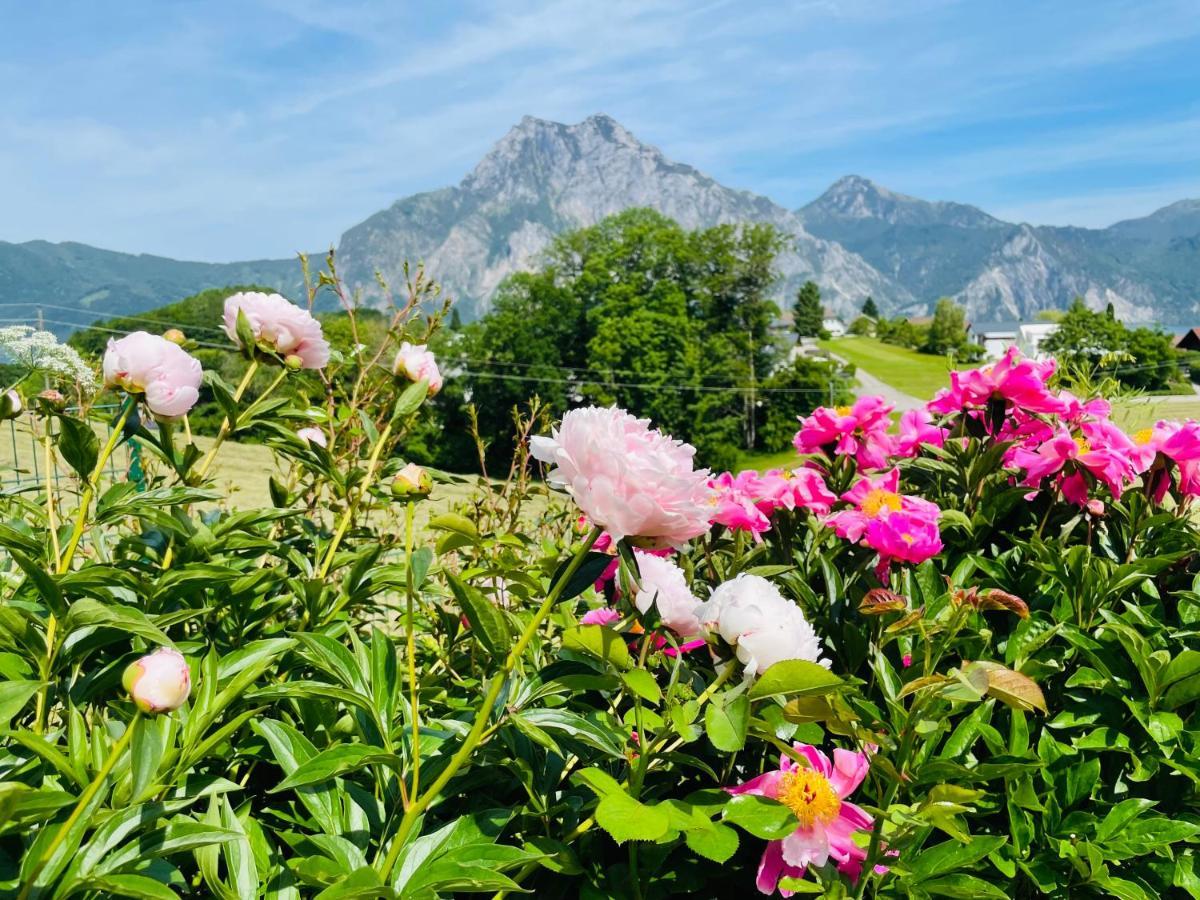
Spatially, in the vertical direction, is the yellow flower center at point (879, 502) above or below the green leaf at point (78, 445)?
below

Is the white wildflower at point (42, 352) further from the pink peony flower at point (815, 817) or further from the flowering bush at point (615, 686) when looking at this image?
the pink peony flower at point (815, 817)

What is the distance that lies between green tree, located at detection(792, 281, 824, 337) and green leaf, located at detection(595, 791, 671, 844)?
292 ft

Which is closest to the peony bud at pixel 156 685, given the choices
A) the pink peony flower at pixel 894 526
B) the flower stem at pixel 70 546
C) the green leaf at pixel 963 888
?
the flower stem at pixel 70 546

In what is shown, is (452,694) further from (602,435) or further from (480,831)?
(602,435)

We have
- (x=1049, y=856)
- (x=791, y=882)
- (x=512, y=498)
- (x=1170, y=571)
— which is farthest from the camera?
(x=512, y=498)

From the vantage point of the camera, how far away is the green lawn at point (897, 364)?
184 ft

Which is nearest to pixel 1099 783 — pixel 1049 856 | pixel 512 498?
pixel 1049 856

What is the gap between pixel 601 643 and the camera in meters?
0.83

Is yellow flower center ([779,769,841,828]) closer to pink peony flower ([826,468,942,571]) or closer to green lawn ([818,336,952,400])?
pink peony flower ([826,468,942,571])

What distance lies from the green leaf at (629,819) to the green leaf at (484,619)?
0.18 metres

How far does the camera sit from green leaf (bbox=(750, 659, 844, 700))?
78 centimetres

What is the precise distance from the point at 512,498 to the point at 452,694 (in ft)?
2.80

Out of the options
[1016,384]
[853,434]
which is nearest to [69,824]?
[853,434]

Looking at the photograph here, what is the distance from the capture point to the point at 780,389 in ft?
133
